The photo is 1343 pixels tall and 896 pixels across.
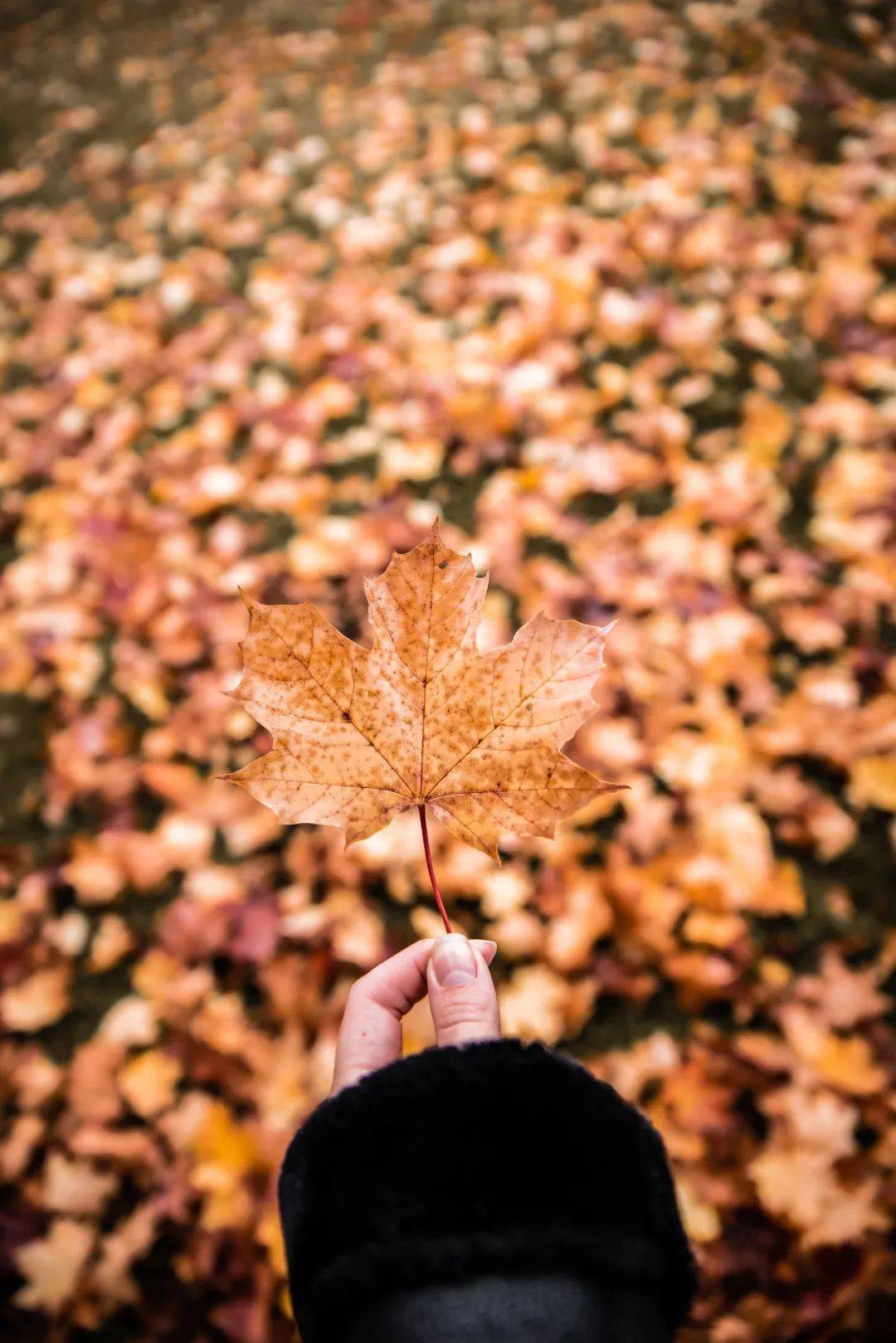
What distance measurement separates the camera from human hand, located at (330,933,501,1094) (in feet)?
3.13

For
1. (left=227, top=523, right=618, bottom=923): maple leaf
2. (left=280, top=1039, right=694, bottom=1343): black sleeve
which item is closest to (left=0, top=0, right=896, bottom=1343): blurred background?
(left=227, top=523, right=618, bottom=923): maple leaf

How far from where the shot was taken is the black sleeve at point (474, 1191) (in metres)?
0.77

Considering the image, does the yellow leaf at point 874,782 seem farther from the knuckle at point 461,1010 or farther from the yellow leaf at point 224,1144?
the yellow leaf at point 224,1144

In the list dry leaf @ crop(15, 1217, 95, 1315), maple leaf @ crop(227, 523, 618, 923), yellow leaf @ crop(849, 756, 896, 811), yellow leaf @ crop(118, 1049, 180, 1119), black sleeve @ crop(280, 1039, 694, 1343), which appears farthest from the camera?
yellow leaf @ crop(849, 756, 896, 811)

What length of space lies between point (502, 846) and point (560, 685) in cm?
104

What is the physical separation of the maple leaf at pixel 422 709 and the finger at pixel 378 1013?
21 centimetres

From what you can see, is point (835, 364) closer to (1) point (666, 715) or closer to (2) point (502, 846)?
(1) point (666, 715)

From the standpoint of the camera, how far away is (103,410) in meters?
2.82

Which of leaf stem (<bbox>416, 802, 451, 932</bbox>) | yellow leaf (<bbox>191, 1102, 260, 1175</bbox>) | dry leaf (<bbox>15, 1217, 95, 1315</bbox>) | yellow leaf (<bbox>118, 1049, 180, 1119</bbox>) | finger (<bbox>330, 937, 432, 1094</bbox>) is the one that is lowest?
dry leaf (<bbox>15, 1217, 95, 1315</bbox>)

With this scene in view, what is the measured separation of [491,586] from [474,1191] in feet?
5.31

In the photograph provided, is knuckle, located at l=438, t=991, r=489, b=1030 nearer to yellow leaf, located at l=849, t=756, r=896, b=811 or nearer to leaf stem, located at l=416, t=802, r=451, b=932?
leaf stem, located at l=416, t=802, r=451, b=932

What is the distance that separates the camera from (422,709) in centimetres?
95

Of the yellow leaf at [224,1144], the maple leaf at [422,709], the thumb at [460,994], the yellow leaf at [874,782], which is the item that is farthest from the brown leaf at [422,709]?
the yellow leaf at [874,782]

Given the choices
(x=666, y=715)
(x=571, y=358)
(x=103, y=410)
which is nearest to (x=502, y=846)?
(x=666, y=715)
